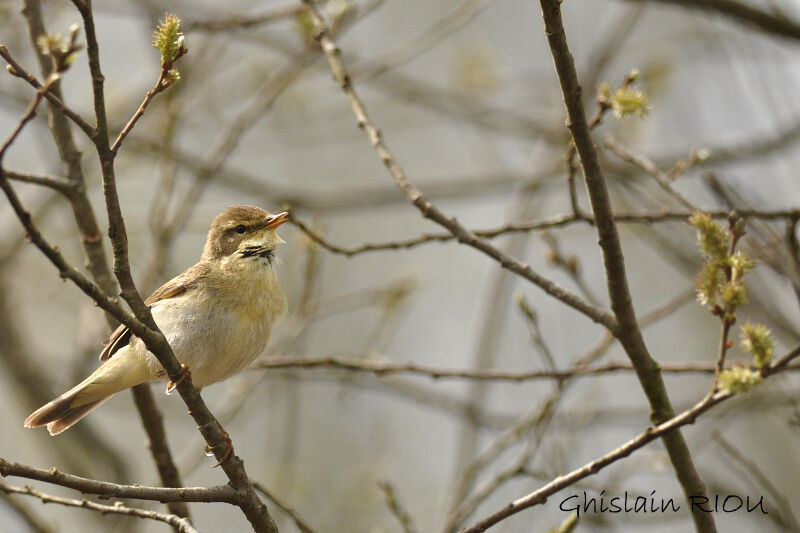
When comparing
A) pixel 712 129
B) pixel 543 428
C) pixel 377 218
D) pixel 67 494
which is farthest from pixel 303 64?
pixel 377 218

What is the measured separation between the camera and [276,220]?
4109 millimetres

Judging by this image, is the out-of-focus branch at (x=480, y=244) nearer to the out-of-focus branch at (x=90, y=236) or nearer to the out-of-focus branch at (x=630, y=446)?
the out-of-focus branch at (x=630, y=446)

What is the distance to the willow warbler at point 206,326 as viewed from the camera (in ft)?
12.1

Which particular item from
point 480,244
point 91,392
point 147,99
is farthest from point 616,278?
point 91,392

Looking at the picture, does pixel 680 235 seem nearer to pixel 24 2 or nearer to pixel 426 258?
pixel 24 2

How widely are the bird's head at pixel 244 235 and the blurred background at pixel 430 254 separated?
0.63 m

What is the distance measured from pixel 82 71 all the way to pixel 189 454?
5.80 m

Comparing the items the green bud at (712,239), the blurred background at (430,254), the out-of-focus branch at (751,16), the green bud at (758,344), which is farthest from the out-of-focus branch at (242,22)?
the green bud at (758,344)

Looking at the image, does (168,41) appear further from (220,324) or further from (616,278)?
(220,324)

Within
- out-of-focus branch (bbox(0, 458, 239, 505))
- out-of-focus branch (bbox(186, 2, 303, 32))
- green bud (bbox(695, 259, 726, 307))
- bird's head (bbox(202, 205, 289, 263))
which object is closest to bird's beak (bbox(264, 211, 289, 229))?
bird's head (bbox(202, 205, 289, 263))

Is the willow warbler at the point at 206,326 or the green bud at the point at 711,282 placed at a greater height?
the willow warbler at the point at 206,326

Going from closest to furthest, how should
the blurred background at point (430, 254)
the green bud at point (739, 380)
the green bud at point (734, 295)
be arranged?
the green bud at point (739, 380)
the green bud at point (734, 295)
the blurred background at point (430, 254)

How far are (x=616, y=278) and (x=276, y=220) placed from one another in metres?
1.89

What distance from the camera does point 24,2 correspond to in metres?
3.73
